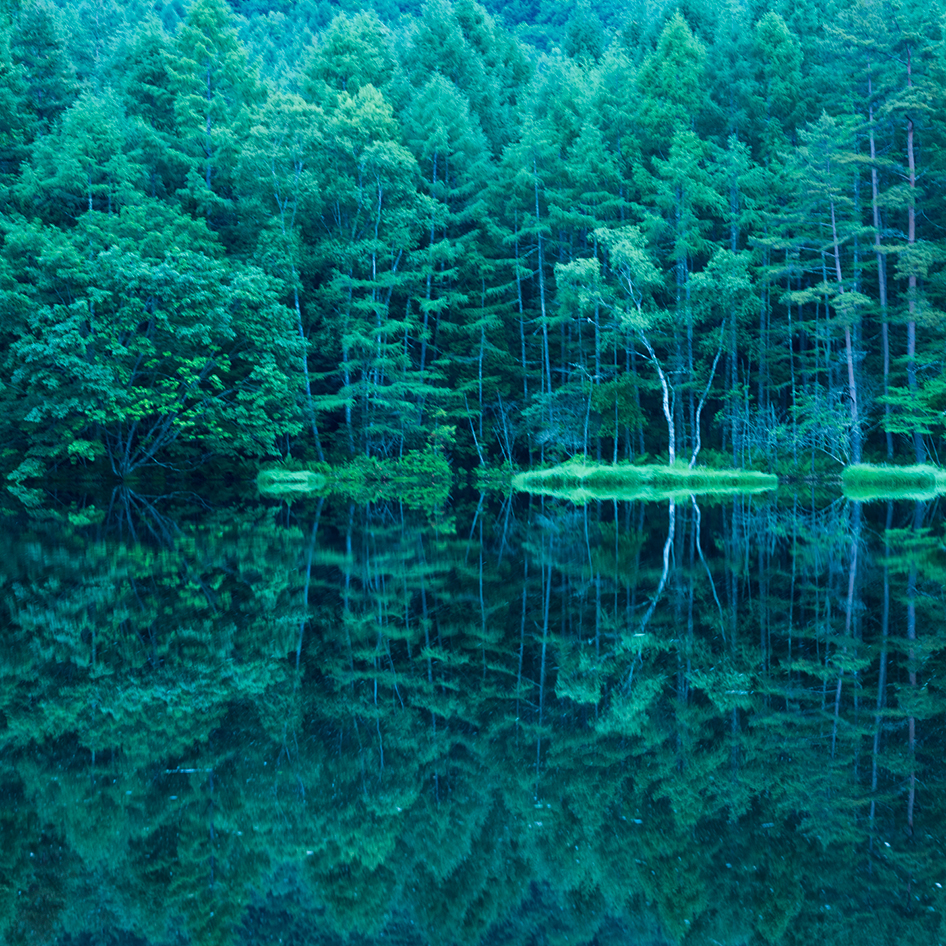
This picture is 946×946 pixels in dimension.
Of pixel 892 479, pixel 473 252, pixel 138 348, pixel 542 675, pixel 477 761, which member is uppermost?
pixel 473 252

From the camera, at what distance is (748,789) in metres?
4.48

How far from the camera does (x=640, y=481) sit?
26.8 metres

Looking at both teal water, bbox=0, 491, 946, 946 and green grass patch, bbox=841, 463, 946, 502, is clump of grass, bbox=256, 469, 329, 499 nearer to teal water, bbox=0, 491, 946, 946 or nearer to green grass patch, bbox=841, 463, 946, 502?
green grass patch, bbox=841, 463, 946, 502

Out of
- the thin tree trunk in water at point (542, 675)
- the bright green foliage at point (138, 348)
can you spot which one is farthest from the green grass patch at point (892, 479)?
the bright green foliage at point (138, 348)

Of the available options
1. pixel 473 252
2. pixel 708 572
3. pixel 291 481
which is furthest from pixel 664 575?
pixel 473 252

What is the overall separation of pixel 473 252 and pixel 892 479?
17.2 metres

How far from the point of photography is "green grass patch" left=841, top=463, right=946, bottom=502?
24.2m

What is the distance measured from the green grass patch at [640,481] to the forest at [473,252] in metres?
2.91

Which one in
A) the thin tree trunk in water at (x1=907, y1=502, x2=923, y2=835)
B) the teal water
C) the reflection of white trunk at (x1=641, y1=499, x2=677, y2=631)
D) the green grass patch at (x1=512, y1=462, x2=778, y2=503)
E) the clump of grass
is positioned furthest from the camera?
the clump of grass

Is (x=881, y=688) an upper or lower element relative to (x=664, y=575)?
lower

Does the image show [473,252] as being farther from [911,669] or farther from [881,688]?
[881,688]

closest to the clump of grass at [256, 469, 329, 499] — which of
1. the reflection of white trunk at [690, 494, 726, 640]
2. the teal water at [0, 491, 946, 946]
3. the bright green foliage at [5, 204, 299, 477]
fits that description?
the bright green foliage at [5, 204, 299, 477]

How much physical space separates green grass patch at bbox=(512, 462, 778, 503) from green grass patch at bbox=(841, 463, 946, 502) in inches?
80.7

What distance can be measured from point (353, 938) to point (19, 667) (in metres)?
4.27
